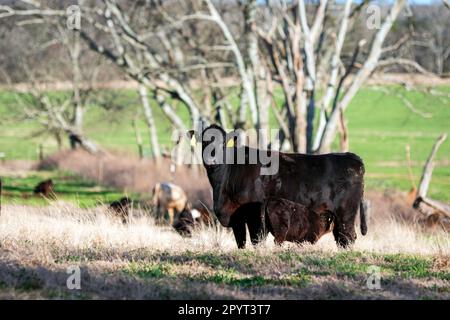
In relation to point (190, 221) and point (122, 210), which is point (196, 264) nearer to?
point (122, 210)

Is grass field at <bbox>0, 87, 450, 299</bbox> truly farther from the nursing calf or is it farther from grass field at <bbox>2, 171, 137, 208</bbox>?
grass field at <bbox>2, 171, 137, 208</bbox>

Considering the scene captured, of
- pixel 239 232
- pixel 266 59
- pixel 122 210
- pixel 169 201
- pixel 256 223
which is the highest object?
pixel 266 59

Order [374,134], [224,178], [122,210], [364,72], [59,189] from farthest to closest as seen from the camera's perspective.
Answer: [374,134], [59,189], [364,72], [122,210], [224,178]

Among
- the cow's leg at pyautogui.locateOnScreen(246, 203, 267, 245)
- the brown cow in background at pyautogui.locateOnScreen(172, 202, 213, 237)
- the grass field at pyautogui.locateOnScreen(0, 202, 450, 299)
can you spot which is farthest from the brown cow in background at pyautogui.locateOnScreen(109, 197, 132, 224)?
the cow's leg at pyautogui.locateOnScreen(246, 203, 267, 245)

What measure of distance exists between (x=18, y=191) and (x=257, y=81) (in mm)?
12124

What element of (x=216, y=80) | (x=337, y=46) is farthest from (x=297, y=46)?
(x=216, y=80)

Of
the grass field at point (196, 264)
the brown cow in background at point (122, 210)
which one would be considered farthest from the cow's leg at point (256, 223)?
the brown cow in background at point (122, 210)

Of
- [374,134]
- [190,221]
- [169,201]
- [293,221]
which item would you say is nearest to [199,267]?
[293,221]

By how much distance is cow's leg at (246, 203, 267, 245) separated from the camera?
11102 millimetres

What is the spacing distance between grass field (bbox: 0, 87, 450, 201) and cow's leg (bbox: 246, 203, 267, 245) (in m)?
15.9

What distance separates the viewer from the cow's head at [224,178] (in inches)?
434

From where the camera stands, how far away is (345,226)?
11391 millimetres

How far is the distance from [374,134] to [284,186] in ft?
178

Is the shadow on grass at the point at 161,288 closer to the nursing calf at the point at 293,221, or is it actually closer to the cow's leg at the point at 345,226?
the nursing calf at the point at 293,221
